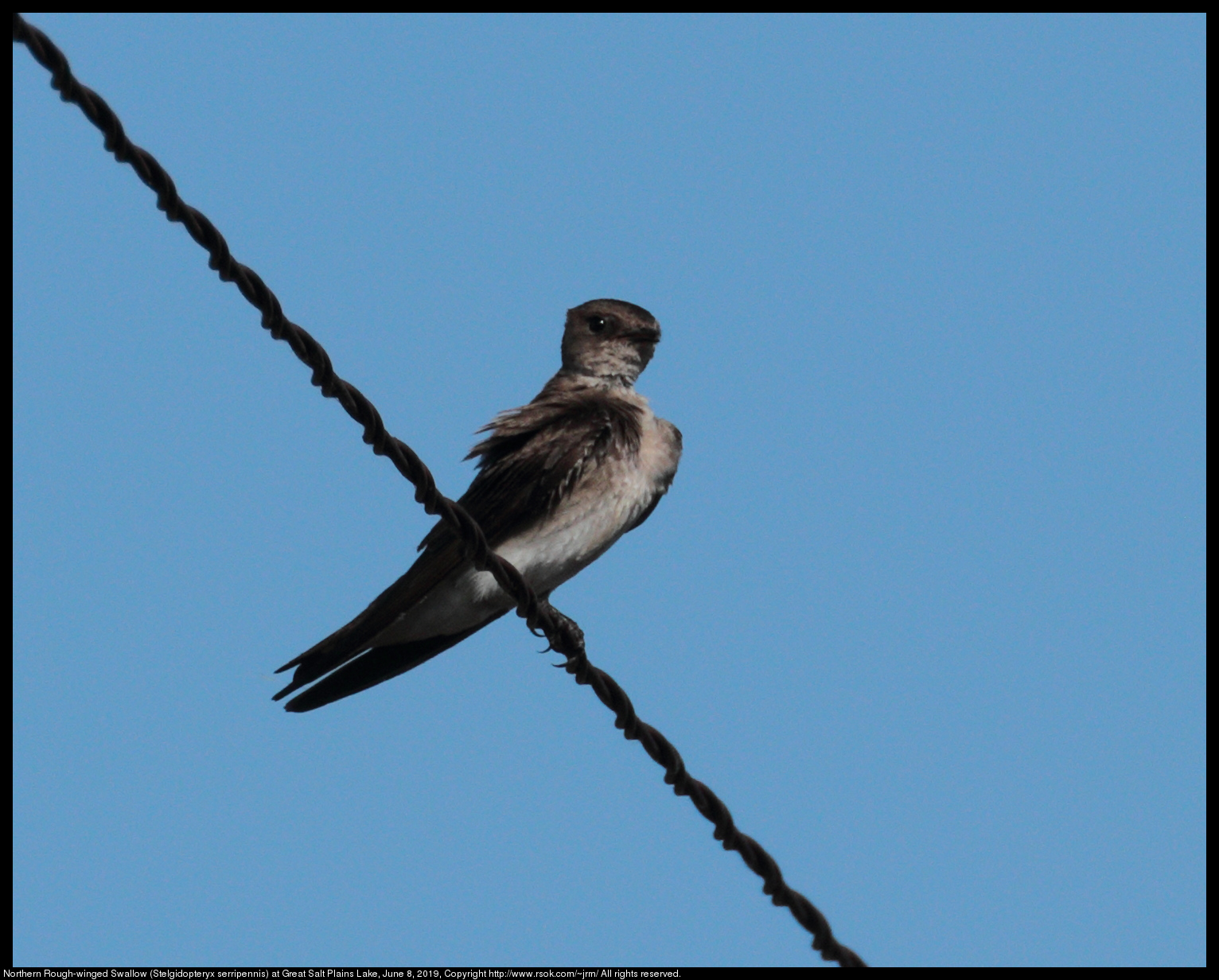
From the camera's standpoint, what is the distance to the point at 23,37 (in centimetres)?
363

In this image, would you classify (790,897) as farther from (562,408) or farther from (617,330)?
(617,330)

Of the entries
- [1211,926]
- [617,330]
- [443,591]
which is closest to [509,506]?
[443,591]

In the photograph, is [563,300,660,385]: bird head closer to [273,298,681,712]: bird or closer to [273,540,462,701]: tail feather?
[273,298,681,712]: bird

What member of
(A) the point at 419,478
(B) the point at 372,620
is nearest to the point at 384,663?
(B) the point at 372,620

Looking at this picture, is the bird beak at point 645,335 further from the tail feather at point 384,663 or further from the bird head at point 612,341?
the tail feather at point 384,663

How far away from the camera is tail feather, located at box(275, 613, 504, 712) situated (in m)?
7.41

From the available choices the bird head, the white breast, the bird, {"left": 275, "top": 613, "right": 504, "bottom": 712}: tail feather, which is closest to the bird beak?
the bird head

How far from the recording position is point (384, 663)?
297 inches

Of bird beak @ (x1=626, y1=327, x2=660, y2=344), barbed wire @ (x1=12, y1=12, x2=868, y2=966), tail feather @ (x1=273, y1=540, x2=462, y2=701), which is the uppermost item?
A: bird beak @ (x1=626, y1=327, x2=660, y2=344)

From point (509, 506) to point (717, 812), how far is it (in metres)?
2.44

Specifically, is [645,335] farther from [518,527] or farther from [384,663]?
[384,663]

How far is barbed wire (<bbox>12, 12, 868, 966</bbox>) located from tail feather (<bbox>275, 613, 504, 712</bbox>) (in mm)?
1537

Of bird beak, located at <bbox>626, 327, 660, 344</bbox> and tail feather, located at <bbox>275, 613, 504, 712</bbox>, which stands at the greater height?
bird beak, located at <bbox>626, 327, 660, 344</bbox>

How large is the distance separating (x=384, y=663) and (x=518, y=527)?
936 mm
